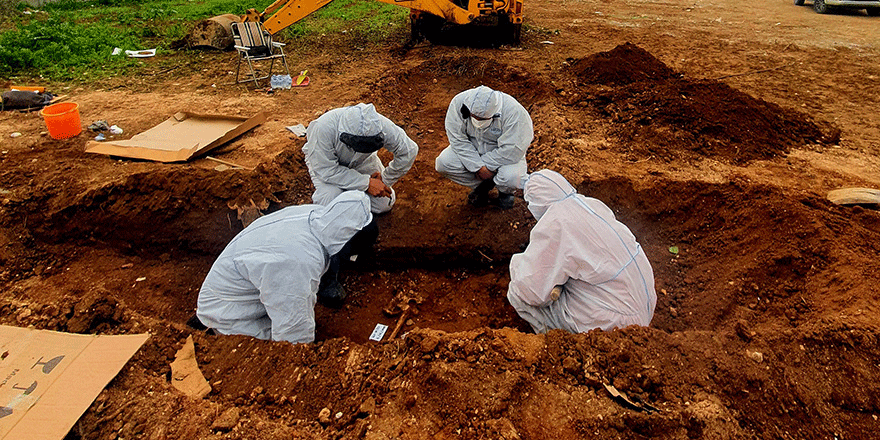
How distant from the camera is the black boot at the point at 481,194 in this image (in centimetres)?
504

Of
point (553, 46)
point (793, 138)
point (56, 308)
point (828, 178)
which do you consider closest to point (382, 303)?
point (56, 308)

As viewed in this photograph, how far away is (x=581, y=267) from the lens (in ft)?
10.1

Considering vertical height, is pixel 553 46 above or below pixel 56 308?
above

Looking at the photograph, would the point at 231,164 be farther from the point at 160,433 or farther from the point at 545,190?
the point at 545,190

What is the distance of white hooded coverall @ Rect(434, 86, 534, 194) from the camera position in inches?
177

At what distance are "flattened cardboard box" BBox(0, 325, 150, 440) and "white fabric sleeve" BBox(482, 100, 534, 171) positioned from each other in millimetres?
3410

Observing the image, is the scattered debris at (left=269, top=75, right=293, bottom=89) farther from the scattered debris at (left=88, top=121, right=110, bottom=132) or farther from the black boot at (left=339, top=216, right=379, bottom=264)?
the black boot at (left=339, top=216, right=379, bottom=264)

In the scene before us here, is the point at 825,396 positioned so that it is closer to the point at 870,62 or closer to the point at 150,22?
the point at 870,62

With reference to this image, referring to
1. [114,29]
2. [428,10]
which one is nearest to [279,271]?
[428,10]

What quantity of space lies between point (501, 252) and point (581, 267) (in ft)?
4.89

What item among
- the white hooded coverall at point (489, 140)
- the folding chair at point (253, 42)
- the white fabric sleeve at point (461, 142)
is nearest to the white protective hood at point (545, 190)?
the white hooded coverall at point (489, 140)

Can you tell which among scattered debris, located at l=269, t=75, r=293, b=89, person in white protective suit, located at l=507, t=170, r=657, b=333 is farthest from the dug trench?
scattered debris, located at l=269, t=75, r=293, b=89

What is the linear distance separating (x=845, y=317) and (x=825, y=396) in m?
0.72

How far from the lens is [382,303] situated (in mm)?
4223
